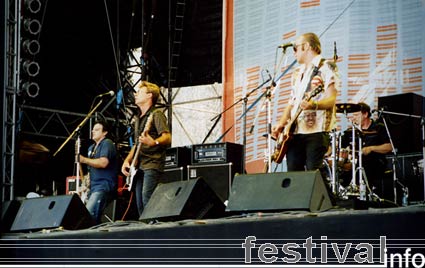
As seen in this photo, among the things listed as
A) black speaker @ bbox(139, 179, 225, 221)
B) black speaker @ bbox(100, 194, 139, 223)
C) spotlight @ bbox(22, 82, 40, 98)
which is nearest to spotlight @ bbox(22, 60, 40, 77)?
spotlight @ bbox(22, 82, 40, 98)

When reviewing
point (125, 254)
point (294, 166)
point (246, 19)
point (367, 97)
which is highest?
point (246, 19)

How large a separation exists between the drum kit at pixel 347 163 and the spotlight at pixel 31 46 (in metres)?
2.42

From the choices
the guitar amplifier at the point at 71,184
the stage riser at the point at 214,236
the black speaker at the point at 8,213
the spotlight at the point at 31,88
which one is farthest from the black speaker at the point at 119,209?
the stage riser at the point at 214,236

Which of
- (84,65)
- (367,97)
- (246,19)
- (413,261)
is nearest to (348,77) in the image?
(367,97)

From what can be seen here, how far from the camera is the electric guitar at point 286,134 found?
226 inches

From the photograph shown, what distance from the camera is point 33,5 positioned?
7352 millimetres

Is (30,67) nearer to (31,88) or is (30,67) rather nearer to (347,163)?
(31,88)

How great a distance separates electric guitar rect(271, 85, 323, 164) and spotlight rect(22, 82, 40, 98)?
7.38ft

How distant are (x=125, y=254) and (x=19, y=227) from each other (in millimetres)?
1068

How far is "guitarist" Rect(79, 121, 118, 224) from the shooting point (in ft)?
19.9

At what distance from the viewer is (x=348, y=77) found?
6723 millimetres

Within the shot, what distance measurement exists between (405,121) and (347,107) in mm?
405

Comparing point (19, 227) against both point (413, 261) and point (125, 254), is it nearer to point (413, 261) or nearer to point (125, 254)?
point (125, 254)

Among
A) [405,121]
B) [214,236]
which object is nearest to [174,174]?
[405,121]
